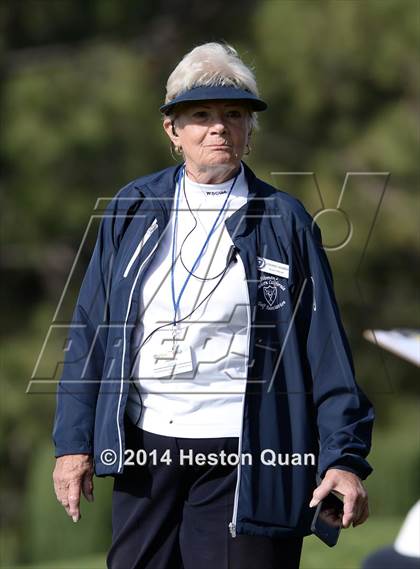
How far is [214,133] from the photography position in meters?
3.00

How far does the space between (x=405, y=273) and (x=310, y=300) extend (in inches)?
376

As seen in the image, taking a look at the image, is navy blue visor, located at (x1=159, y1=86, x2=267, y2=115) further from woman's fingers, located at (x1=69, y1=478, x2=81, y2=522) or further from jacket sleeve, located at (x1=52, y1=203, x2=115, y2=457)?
woman's fingers, located at (x1=69, y1=478, x2=81, y2=522)

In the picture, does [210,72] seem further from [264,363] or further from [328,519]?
[328,519]

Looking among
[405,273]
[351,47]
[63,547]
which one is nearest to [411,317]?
[405,273]

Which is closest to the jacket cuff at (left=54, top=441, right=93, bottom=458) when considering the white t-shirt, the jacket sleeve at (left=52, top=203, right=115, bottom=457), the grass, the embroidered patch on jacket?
the jacket sleeve at (left=52, top=203, right=115, bottom=457)

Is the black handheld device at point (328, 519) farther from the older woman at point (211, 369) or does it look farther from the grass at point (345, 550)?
the grass at point (345, 550)

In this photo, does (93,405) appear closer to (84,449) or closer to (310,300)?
(84,449)

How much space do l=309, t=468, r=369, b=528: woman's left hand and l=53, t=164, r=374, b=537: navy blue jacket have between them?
0.02 meters

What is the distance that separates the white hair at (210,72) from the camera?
2996 mm

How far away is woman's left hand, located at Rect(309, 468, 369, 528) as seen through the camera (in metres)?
2.80

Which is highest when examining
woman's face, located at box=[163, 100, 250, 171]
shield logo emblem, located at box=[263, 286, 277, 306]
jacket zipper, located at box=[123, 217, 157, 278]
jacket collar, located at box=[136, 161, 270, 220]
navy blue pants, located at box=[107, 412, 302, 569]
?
woman's face, located at box=[163, 100, 250, 171]

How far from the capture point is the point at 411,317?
12.2 metres

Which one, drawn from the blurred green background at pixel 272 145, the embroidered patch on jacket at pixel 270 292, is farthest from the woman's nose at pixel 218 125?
the blurred green background at pixel 272 145

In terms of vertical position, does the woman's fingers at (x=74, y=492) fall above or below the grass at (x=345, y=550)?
above
